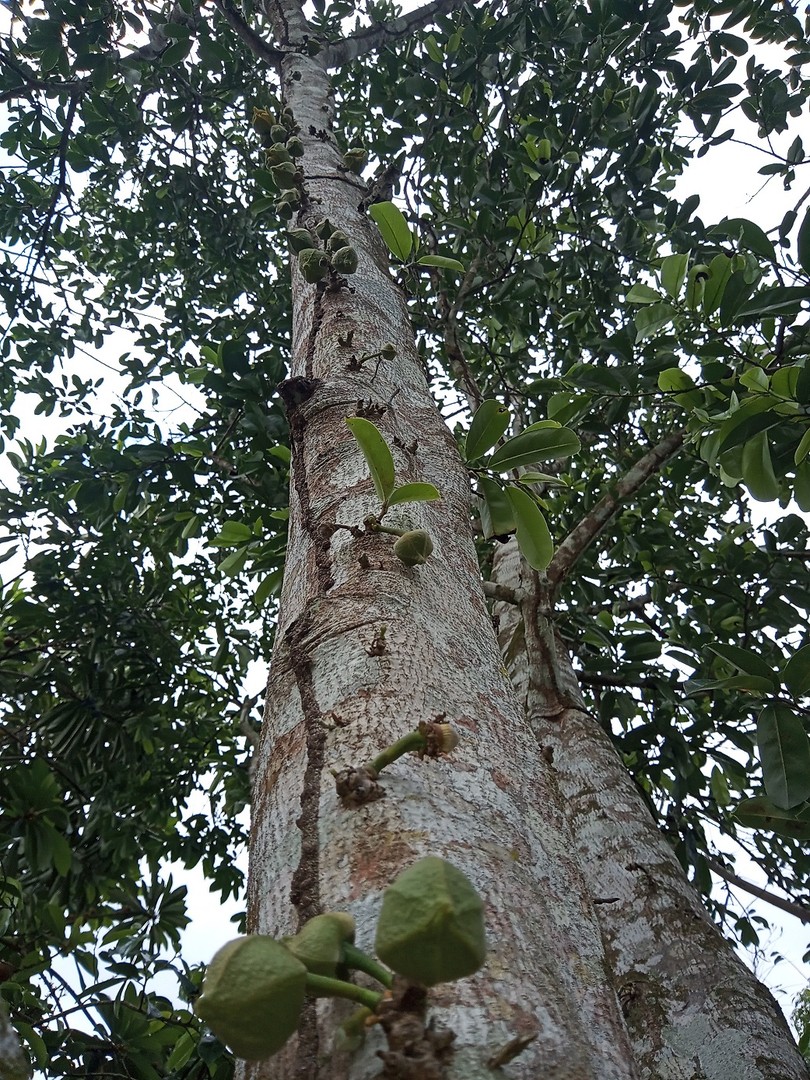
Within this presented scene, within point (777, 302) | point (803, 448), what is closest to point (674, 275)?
point (777, 302)

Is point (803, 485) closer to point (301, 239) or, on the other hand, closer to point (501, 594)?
point (501, 594)

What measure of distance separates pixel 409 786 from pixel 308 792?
0.32 feet

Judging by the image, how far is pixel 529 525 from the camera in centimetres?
146

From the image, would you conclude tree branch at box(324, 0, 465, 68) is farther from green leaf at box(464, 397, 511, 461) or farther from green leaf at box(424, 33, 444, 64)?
green leaf at box(464, 397, 511, 461)

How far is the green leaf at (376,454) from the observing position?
0.98 m

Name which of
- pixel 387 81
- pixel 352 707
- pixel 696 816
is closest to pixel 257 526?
pixel 352 707

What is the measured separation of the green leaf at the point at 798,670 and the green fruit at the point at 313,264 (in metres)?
1.21

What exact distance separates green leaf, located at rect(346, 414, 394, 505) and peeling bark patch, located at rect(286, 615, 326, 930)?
22cm

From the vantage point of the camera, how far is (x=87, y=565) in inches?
131

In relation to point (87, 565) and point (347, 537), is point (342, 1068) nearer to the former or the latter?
point (347, 537)

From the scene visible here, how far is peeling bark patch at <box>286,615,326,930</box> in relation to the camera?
1.95 feet

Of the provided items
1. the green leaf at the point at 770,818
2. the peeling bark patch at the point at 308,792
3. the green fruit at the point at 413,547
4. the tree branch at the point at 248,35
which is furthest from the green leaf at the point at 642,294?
the tree branch at the point at 248,35

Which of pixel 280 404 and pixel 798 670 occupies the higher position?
pixel 280 404

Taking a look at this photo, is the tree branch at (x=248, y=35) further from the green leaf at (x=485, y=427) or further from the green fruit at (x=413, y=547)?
the green fruit at (x=413, y=547)
